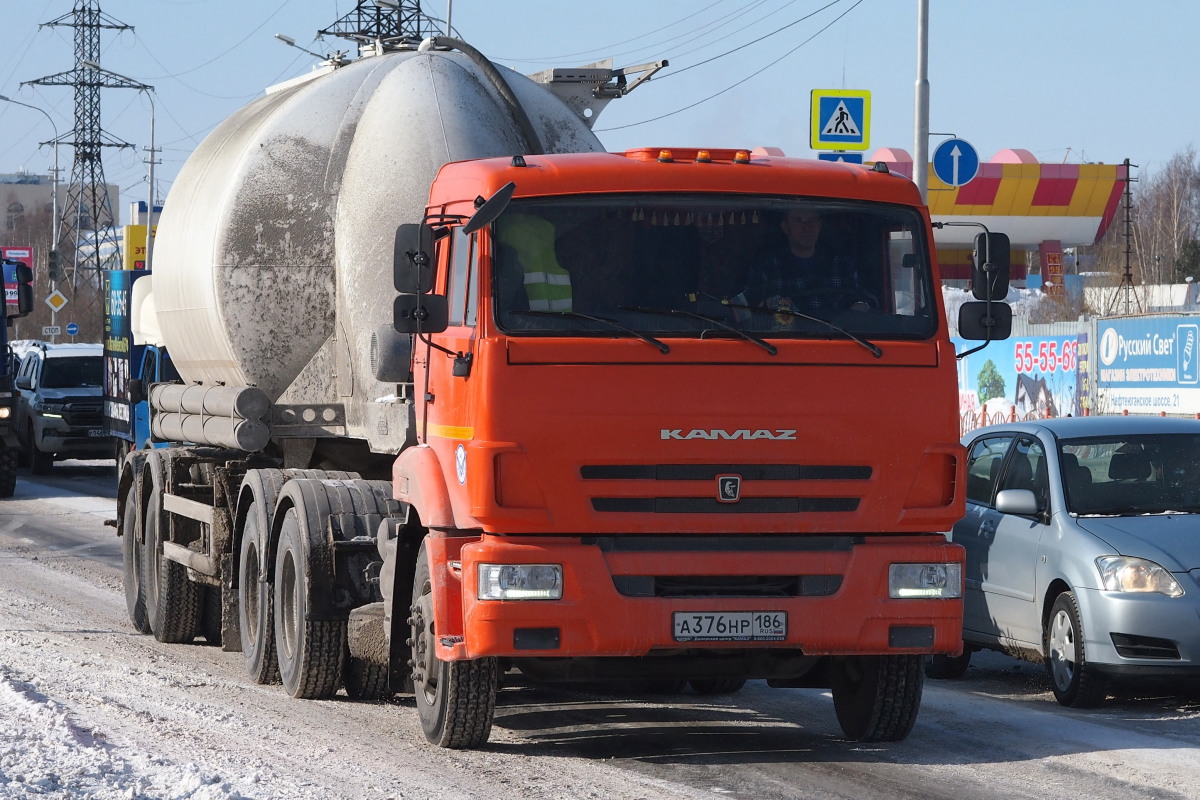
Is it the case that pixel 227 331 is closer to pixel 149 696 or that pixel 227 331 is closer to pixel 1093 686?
pixel 149 696

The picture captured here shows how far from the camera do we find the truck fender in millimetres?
7297

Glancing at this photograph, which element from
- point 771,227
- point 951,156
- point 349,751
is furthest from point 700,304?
point 951,156

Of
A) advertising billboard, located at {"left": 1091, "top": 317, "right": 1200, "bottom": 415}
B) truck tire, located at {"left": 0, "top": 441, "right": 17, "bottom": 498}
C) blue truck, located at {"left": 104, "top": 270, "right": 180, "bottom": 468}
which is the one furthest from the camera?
truck tire, located at {"left": 0, "top": 441, "right": 17, "bottom": 498}

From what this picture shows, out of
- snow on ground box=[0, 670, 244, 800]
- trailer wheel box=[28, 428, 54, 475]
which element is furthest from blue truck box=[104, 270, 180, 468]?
snow on ground box=[0, 670, 244, 800]

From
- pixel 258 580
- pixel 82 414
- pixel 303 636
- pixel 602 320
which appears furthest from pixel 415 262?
pixel 82 414

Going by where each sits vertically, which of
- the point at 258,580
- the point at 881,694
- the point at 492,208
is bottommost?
the point at 881,694

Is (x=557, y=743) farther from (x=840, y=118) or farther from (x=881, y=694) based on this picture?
(x=840, y=118)

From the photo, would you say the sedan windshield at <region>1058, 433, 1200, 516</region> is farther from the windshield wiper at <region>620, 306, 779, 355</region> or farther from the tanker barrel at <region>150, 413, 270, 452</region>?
the tanker barrel at <region>150, 413, 270, 452</region>

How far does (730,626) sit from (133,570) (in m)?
6.98

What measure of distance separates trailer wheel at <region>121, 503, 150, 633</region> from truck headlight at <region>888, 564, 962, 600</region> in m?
6.85

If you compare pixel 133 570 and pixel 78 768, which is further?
pixel 133 570

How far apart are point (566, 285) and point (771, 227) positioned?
96 cm

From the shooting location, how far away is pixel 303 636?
29.6 feet

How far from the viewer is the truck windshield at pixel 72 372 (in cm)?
2928
